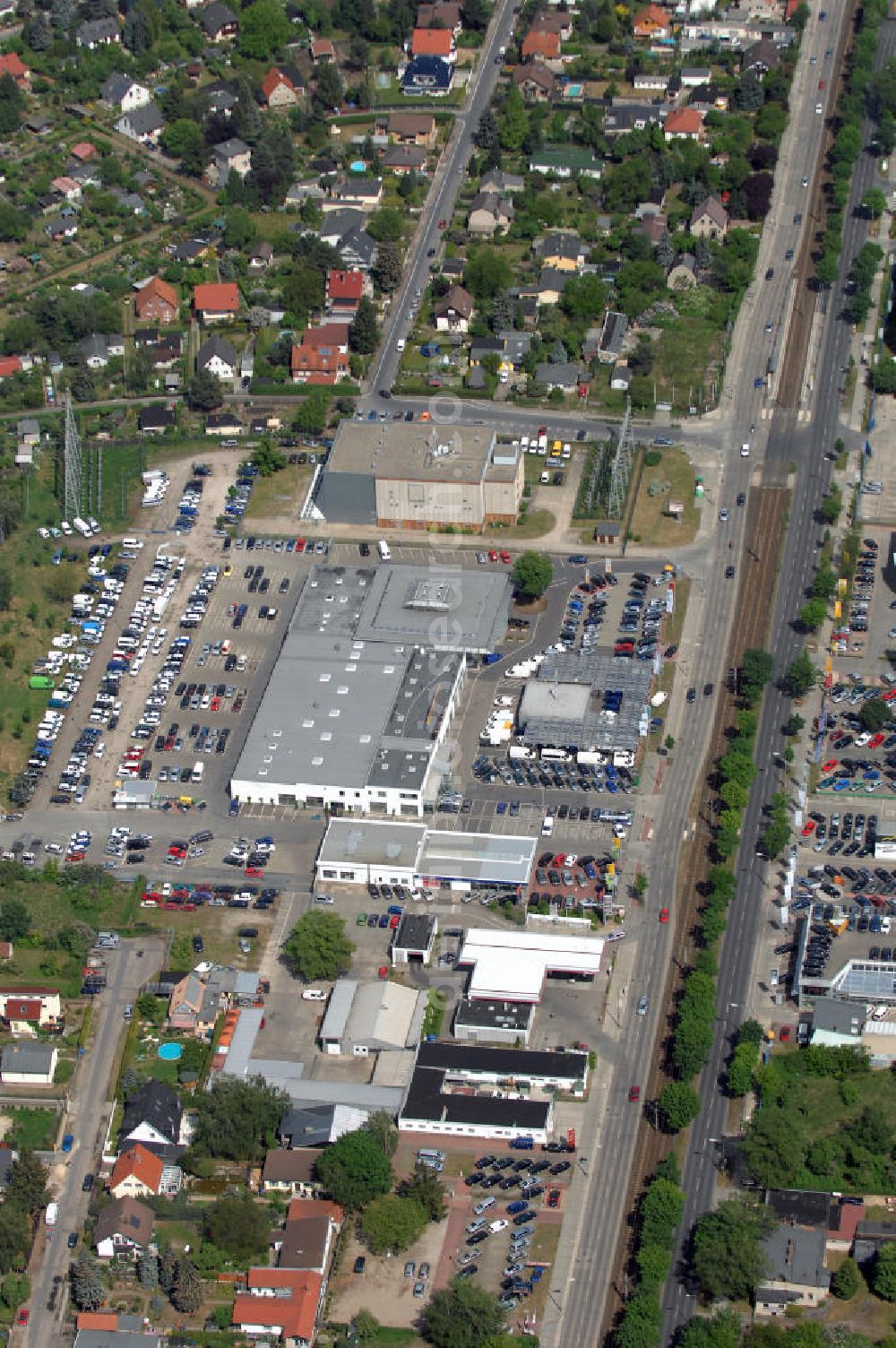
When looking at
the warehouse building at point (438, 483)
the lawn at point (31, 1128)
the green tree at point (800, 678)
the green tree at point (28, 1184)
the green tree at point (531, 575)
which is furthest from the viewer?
the warehouse building at point (438, 483)

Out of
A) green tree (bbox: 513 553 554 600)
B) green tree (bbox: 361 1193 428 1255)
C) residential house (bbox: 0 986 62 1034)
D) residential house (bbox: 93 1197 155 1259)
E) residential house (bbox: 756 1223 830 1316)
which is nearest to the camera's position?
Result: residential house (bbox: 756 1223 830 1316)

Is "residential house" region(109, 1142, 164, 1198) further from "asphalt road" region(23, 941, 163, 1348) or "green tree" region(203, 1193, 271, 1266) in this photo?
"green tree" region(203, 1193, 271, 1266)

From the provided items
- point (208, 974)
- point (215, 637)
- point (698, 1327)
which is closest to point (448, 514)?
point (215, 637)

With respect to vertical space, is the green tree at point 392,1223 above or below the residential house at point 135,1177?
above

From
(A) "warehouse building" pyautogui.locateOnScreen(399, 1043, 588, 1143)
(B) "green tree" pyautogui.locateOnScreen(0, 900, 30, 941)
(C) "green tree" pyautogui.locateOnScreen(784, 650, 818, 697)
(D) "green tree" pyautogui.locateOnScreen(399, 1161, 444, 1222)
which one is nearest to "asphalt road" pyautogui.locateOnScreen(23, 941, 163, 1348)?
(B) "green tree" pyautogui.locateOnScreen(0, 900, 30, 941)

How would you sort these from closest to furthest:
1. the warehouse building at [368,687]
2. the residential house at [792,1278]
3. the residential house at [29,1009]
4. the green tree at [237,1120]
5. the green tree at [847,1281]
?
the green tree at [847,1281] → the residential house at [792,1278] → the green tree at [237,1120] → the residential house at [29,1009] → the warehouse building at [368,687]

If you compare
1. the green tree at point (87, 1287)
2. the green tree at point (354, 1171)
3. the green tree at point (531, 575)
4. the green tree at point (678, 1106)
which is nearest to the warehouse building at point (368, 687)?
the green tree at point (531, 575)

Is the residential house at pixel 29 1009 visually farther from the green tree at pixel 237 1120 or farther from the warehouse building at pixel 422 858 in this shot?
the warehouse building at pixel 422 858
